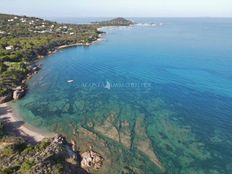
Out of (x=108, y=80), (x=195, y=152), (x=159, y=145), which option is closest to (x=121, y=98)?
(x=108, y=80)

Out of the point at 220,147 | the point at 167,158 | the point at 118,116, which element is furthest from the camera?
the point at 118,116

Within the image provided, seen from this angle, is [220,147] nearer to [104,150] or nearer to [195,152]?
[195,152]

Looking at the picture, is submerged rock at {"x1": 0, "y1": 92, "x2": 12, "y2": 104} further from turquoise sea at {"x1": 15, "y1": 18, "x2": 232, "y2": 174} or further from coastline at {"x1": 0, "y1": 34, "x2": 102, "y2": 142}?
turquoise sea at {"x1": 15, "y1": 18, "x2": 232, "y2": 174}

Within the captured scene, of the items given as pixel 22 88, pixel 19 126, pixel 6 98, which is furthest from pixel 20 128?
pixel 22 88

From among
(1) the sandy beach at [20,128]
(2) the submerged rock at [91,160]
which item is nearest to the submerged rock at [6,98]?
(1) the sandy beach at [20,128]

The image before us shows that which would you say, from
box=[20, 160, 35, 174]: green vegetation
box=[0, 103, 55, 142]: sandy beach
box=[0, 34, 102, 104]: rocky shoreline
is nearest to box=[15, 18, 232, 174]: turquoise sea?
box=[0, 34, 102, 104]: rocky shoreline

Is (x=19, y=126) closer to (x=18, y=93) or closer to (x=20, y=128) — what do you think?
(x=20, y=128)
